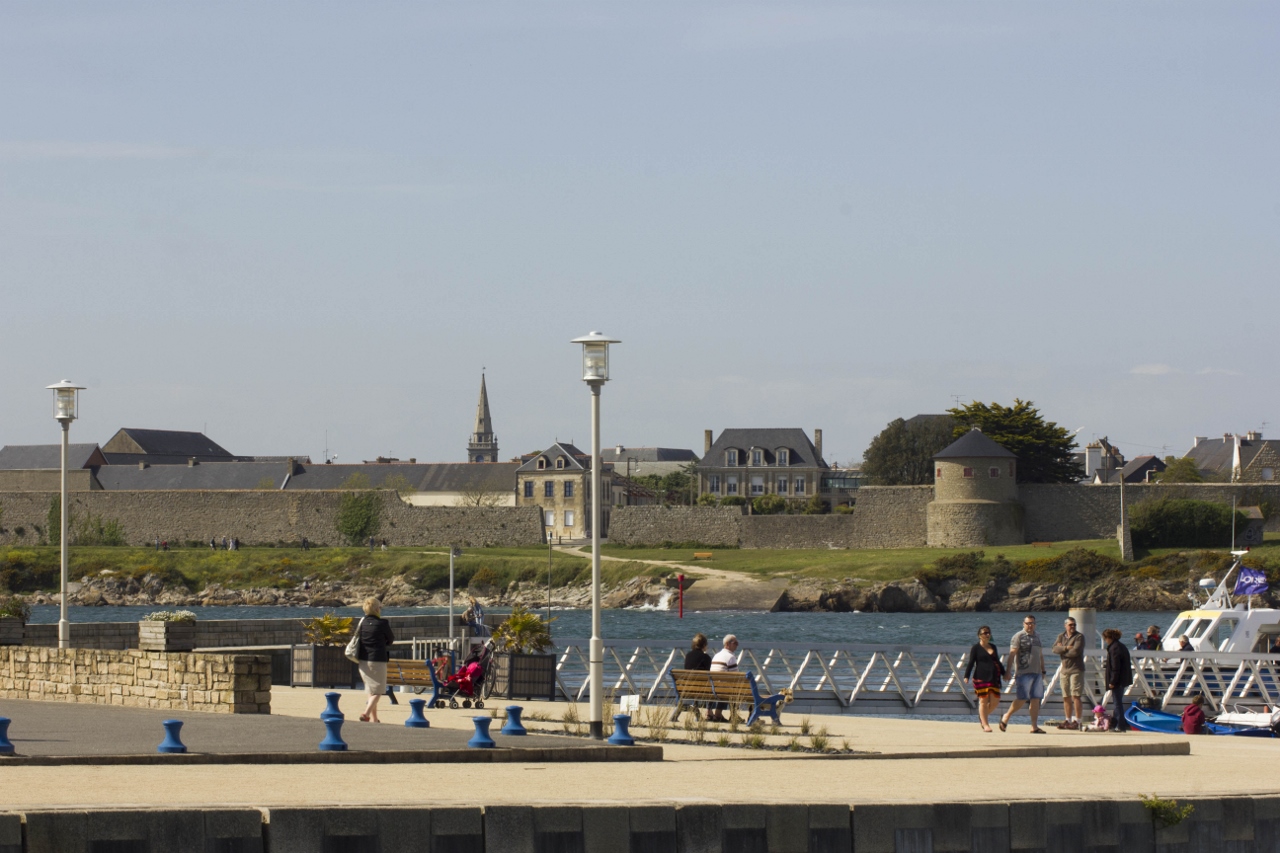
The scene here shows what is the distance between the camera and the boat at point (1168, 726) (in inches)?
775

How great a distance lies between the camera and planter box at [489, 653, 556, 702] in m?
18.9

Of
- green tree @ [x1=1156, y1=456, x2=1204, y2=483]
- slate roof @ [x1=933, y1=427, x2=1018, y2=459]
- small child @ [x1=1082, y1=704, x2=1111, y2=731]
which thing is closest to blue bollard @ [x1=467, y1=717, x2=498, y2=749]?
small child @ [x1=1082, y1=704, x2=1111, y2=731]

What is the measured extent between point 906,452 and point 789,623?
41.6 meters

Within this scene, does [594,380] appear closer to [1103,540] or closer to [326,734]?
[326,734]

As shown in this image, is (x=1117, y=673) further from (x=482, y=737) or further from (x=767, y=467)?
(x=767, y=467)

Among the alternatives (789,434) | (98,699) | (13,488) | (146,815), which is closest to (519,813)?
(146,815)

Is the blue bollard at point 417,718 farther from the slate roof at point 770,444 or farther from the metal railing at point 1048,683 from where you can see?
the slate roof at point 770,444

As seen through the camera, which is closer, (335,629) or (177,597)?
(335,629)

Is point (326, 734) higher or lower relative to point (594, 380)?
lower

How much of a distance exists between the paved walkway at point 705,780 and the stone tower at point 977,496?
67342 mm

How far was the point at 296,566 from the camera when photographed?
88625 mm

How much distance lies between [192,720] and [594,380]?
4.34 meters

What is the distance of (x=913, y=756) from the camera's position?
45.6 ft

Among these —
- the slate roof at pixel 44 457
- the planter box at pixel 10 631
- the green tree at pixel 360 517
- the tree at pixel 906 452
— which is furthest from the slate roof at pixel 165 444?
the planter box at pixel 10 631
